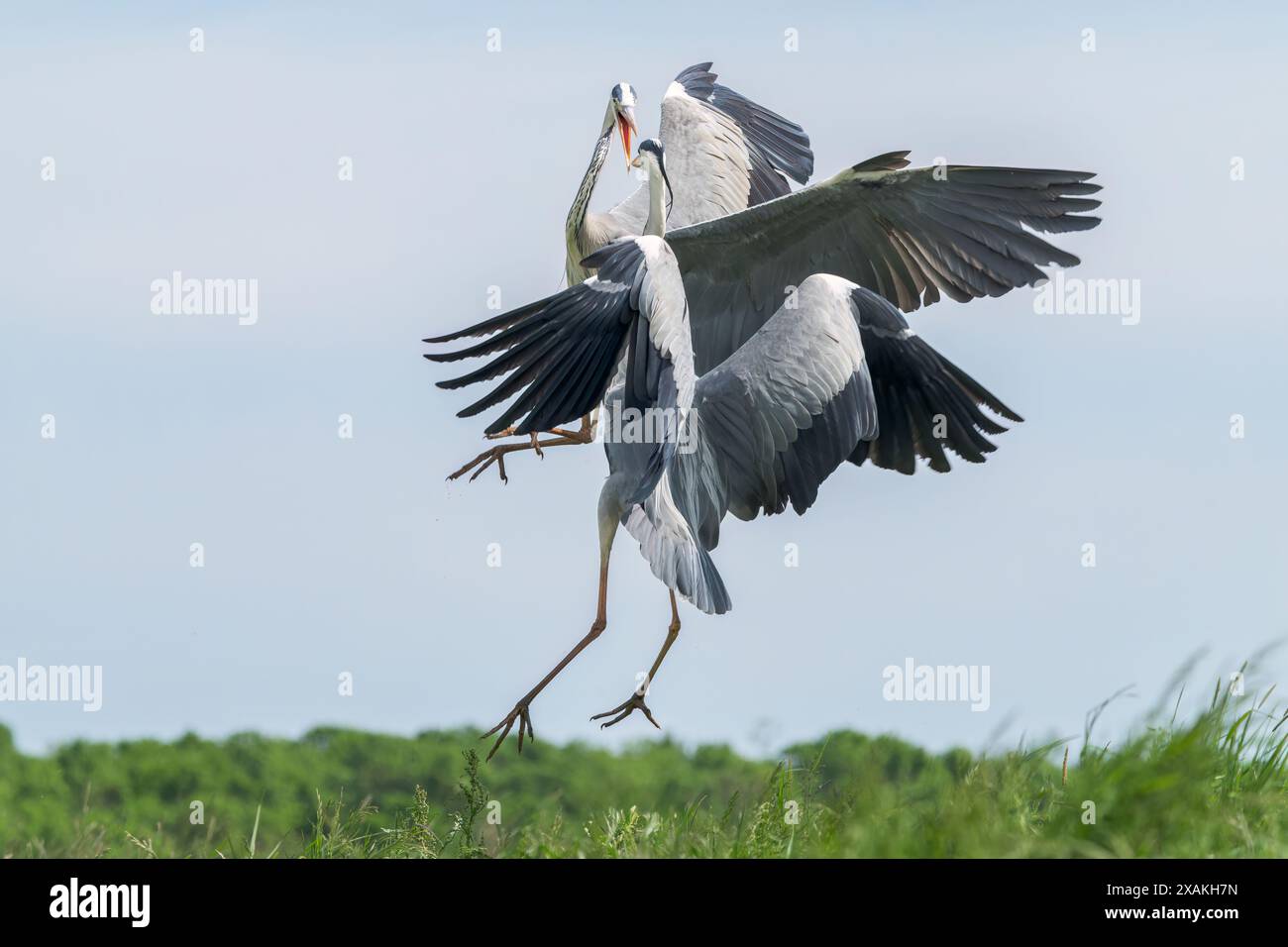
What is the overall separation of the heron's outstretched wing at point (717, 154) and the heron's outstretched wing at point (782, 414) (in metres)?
2.53

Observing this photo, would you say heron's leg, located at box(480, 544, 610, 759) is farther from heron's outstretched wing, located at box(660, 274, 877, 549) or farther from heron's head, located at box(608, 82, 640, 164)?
heron's head, located at box(608, 82, 640, 164)

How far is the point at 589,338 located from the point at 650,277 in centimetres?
40

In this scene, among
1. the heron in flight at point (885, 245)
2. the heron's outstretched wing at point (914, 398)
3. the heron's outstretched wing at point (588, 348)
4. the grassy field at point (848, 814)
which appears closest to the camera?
the grassy field at point (848, 814)

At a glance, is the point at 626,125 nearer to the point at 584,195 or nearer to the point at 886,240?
the point at 584,195

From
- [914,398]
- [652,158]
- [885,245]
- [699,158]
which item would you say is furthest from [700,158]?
[914,398]

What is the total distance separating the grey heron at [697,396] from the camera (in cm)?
726

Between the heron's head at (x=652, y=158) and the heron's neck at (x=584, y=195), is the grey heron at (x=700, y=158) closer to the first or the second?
the heron's neck at (x=584, y=195)

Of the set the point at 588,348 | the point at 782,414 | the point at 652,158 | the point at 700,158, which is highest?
the point at 700,158

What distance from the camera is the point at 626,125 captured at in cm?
1109

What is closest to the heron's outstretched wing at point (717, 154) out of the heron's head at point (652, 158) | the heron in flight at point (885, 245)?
the heron in flight at point (885, 245)

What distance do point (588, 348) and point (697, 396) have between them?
1.13m
